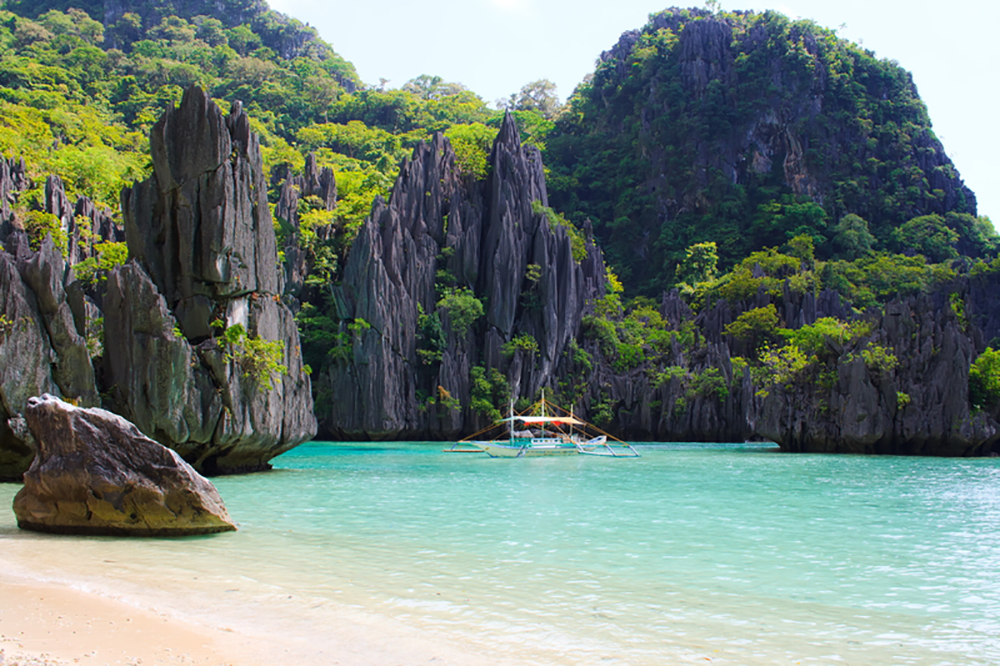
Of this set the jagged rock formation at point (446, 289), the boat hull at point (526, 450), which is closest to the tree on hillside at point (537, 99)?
the jagged rock formation at point (446, 289)

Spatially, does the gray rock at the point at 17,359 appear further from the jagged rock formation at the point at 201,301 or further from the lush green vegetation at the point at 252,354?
the lush green vegetation at the point at 252,354

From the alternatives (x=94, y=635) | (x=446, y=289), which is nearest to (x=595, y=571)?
(x=94, y=635)

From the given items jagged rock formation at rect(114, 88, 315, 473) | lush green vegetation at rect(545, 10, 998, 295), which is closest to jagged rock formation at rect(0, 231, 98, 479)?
jagged rock formation at rect(114, 88, 315, 473)

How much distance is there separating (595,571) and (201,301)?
15715mm

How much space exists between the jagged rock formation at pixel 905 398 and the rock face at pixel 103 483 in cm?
3434

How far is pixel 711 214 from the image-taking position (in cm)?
8088

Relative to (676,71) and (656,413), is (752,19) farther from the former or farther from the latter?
(656,413)

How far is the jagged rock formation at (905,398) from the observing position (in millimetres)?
36156

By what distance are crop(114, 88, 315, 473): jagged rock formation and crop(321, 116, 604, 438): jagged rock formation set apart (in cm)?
2407

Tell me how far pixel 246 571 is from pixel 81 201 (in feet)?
129

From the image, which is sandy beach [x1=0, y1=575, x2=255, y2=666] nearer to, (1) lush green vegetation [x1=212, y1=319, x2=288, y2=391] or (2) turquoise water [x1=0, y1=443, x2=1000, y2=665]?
(2) turquoise water [x1=0, y1=443, x2=1000, y2=665]

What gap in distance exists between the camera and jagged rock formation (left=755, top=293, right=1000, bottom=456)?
119 feet

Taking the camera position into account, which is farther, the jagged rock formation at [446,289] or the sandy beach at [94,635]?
the jagged rock formation at [446,289]

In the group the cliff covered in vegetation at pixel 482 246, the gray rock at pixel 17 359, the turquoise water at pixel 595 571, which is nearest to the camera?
the turquoise water at pixel 595 571
